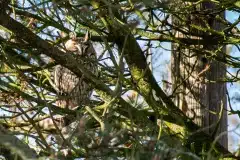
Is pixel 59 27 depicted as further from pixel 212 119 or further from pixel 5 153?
pixel 212 119

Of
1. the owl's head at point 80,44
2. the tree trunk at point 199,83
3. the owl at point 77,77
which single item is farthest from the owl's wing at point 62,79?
the tree trunk at point 199,83

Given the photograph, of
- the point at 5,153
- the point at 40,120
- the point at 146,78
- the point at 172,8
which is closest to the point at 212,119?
the point at 146,78

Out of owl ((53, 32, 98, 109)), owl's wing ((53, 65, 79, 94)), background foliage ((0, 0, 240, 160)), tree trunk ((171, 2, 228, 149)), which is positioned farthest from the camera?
tree trunk ((171, 2, 228, 149))

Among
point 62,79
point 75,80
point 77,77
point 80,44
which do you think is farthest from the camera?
point 75,80

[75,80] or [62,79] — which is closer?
[62,79]

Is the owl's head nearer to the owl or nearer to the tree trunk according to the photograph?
the owl

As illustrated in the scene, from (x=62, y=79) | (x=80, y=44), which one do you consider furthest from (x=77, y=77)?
(x=62, y=79)

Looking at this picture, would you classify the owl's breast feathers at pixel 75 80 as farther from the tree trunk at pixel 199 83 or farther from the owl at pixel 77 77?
the tree trunk at pixel 199 83

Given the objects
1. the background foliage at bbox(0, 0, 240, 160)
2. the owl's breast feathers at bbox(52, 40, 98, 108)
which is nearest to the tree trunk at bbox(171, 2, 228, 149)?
the background foliage at bbox(0, 0, 240, 160)

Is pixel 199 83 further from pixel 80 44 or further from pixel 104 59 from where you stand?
pixel 104 59

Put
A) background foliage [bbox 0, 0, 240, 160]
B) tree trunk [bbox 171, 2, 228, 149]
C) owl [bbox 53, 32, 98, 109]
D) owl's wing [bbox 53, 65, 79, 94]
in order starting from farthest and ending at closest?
1. tree trunk [bbox 171, 2, 228, 149]
2. owl's wing [bbox 53, 65, 79, 94]
3. owl [bbox 53, 32, 98, 109]
4. background foliage [bbox 0, 0, 240, 160]

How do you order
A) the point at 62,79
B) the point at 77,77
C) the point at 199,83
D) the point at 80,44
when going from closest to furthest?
the point at 77,77 < the point at 80,44 < the point at 62,79 < the point at 199,83

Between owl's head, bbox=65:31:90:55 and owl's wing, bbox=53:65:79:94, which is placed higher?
owl's head, bbox=65:31:90:55

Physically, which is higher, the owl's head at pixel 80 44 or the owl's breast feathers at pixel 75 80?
the owl's head at pixel 80 44
